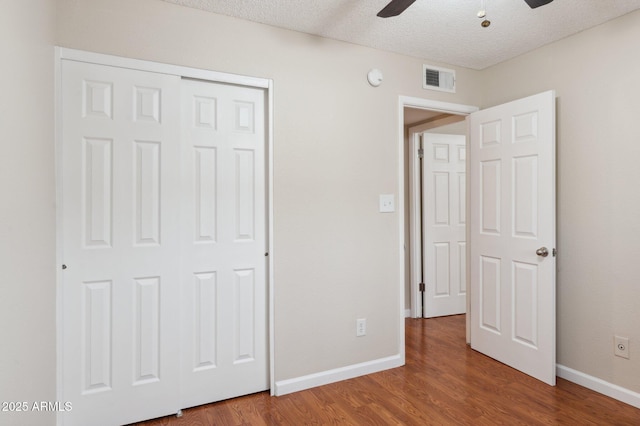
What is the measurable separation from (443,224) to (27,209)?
150 inches

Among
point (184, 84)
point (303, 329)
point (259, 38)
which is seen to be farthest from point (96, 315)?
point (259, 38)

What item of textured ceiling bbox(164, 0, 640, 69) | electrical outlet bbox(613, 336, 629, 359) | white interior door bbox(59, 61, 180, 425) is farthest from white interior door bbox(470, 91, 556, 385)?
white interior door bbox(59, 61, 180, 425)

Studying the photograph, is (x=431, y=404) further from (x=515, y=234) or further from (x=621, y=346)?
(x=515, y=234)

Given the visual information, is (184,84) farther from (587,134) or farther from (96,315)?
(587,134)

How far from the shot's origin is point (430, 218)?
421 cm

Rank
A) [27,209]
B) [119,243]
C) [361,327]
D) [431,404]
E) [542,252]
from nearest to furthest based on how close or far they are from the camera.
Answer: [27,209] → [119,243] → [431,404] → [542,252] → [361,327]

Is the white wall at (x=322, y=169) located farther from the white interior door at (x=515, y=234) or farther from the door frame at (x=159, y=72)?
the white interior door at (x=515, y=234)

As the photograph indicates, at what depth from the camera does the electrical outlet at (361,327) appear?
2.81 m

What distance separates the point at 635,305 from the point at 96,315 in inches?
130

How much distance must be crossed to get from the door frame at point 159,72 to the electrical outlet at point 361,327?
2.21 ft

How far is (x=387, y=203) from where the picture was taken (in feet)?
9.62

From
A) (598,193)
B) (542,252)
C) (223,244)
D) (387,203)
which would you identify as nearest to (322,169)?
(387,203)

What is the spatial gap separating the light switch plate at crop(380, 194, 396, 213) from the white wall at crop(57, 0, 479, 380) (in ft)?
0.18

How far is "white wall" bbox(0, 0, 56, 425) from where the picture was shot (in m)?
1.25
